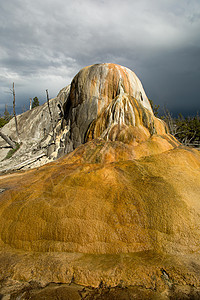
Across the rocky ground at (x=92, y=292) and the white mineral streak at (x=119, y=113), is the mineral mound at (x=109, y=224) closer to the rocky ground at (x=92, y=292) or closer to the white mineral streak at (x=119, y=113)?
the rocky ground at (x=92, y=292)

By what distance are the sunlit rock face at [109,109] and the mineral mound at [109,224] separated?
6.04 feet

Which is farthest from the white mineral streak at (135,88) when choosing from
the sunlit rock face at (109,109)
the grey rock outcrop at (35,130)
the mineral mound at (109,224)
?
the grey rock outcrop at (35,130)

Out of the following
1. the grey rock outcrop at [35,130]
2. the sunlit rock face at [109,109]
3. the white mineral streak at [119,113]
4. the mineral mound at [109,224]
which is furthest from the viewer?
the grey rock outcrop at [35,130]

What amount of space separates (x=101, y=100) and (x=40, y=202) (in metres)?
6.44

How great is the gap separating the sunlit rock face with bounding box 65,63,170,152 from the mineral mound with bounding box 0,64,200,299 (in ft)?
6.04

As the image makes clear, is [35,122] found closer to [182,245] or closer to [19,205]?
[19,205]

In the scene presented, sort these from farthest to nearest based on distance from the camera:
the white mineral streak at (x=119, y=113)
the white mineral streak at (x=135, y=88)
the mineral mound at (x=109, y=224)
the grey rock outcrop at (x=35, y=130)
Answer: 1. the grey rock outcrop at (x=35, y=130)
2. the white mineral streak at (x=135, y=88)
3. the white mineral streak at (x=119, y=113)
4. the mineral mound at (x=109, y=224)

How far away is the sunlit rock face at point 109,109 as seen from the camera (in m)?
7.22

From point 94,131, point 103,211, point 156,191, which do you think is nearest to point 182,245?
point 156,191

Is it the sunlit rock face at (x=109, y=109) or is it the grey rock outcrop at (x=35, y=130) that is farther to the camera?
the grey rock outcrop at (x=35, y=130)

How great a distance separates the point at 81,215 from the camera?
144 inches

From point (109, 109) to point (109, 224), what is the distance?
572 centimetres

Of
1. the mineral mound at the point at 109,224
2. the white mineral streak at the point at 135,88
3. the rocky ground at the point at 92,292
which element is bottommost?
the rocky ground at the point at 92,292

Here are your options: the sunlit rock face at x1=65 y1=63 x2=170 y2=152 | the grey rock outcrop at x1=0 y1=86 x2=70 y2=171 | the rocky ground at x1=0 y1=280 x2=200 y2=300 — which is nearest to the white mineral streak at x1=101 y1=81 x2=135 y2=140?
the sunlit rock face at x1=65 y1=63 x2=170 y2=152
